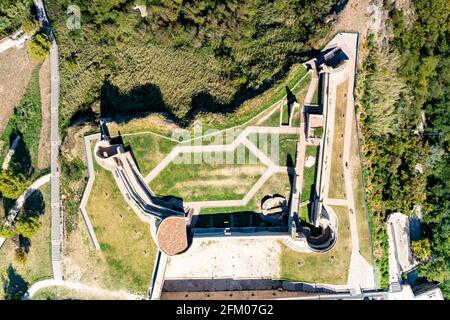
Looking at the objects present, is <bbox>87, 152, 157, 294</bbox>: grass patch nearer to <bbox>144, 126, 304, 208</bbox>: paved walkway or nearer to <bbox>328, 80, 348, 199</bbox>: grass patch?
<bbox>144, 126, 304, 208</bbox>: paved walkway

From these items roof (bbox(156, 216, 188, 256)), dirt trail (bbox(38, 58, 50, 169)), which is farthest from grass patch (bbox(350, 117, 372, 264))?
dirt trail (bbox(38, 58, 50, 169))

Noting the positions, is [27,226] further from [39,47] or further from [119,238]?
[39,47]

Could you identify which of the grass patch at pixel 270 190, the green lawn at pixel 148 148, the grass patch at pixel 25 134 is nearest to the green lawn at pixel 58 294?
the grass patch at pixel 25 134

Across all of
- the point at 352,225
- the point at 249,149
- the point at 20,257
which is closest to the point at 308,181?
the point at 352,225

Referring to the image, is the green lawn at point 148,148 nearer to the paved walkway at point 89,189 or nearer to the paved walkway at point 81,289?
the paved walkway at point 89,189
